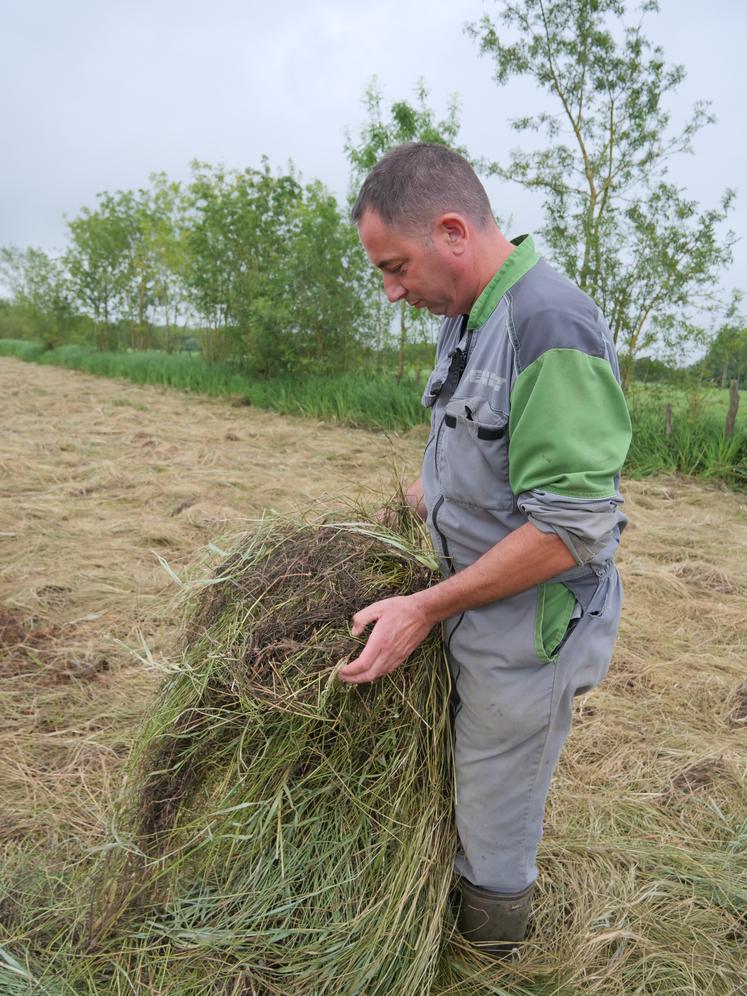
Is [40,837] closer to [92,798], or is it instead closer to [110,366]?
[92,798]

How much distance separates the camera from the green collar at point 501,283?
1.42 meters

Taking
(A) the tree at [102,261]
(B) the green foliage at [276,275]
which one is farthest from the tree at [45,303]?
(B) the green foliage at [276,275]

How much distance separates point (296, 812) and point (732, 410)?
7.09 metres

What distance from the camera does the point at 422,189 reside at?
1384mm

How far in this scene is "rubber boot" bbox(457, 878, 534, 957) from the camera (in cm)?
166

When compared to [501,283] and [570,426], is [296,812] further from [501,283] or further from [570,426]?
[501,283]

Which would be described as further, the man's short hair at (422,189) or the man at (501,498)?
the man's short hair at (422,189)

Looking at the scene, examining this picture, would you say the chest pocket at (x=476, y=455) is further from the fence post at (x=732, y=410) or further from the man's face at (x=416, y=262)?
the fence post at (x=732, y=410)

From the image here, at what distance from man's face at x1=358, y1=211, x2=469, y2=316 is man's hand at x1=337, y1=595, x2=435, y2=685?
574 millimetres

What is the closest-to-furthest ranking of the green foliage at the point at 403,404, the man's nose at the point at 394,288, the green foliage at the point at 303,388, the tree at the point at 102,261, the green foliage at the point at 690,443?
the man's nose at the point at 394,288, the green foliage at the point at 690,443, the green foliage at the point at 403,404, the green foliage at the point at 303,388, the tree at the point at 102,261

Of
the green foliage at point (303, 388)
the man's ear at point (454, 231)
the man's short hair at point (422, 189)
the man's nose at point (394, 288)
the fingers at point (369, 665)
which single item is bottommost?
the green foliage at point (303, 388)

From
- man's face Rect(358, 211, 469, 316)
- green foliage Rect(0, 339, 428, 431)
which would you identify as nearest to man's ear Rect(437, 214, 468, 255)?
man's face Rect(358, 211, 469, 316)

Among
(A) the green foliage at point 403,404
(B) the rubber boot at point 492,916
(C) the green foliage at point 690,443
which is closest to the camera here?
(B) the rubber boot at point 492,916

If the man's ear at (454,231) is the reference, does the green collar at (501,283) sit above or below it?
below
